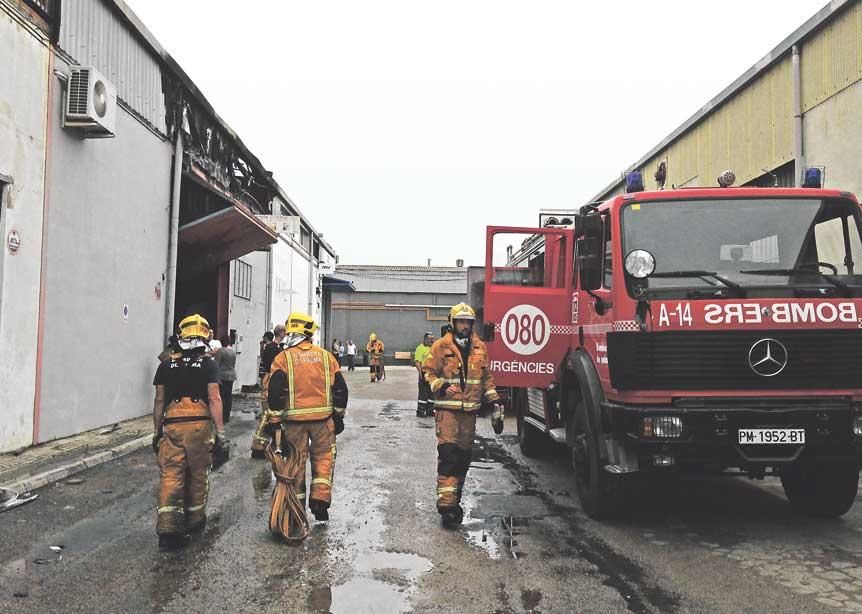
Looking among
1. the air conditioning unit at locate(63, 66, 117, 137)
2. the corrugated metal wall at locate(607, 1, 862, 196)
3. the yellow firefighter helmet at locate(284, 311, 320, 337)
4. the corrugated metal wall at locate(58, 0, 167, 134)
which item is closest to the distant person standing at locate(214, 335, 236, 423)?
the air conditioning unit at locate(63, 66, 117, 137)

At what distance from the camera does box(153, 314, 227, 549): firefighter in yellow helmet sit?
18.3 feet

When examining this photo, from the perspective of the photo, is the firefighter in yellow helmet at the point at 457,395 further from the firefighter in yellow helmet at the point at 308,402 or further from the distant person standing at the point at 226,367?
the distant person standing at the point at 226,367

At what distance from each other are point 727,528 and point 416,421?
884 cm

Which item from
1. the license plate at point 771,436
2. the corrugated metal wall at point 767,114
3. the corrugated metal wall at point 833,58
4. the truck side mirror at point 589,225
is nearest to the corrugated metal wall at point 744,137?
the corrugated metal wall at point 767,114

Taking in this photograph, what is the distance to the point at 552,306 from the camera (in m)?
7.65

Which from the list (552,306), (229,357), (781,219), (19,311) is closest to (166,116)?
(229,357)

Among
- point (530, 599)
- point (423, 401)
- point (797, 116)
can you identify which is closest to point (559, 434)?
point (530, 599)

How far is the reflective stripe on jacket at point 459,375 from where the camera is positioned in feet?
20.9

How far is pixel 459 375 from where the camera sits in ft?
21.0

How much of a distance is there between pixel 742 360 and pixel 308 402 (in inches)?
130

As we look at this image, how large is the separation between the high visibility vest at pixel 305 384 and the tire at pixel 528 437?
13.6 feet

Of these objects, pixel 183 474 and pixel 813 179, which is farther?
pixel 813 179

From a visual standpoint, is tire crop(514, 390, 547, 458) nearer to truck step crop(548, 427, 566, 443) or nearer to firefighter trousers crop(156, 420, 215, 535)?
truck step crop(548, 427, 566, 443)

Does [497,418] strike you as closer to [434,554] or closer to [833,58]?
[434,554]
